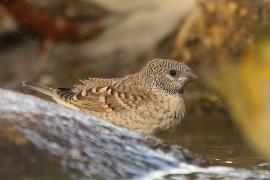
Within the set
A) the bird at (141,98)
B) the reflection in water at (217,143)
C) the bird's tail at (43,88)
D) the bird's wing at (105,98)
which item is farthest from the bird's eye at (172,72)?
the bird's tail at (43,88)

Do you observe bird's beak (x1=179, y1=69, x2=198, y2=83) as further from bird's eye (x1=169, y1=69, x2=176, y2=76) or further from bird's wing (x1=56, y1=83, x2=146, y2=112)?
bird's wing (x1=56, y1=83, x2=146, y2=112)

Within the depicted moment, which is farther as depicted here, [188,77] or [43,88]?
[43,88]

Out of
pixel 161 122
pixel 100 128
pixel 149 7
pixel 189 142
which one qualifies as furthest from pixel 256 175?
pixel 149 7

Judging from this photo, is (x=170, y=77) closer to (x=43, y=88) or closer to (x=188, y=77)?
(x=188, y=77)

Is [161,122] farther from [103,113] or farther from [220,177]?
[220,177]

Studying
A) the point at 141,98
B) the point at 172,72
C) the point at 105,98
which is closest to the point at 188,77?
the point at 172,72

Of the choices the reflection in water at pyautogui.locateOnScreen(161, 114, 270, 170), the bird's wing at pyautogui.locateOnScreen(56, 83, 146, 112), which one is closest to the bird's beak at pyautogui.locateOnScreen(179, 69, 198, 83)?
the bird's wing at pyautogui.locateOnScreen(56, 83, 146, 112)
